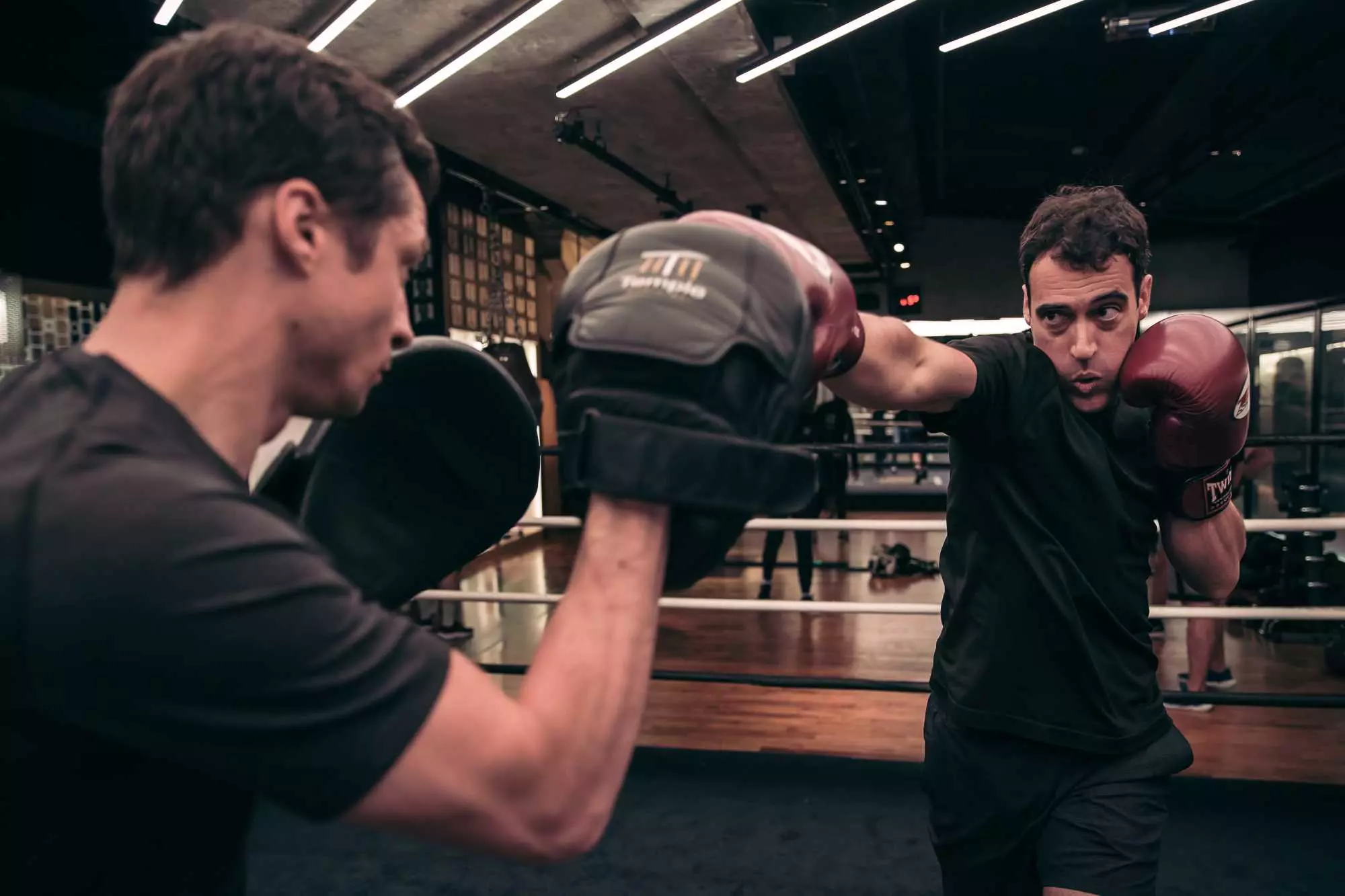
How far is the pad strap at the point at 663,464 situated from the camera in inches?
23.7

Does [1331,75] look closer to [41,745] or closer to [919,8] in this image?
[919,8]

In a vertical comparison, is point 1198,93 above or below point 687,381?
above

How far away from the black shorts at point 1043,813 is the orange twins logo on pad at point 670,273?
927 mm

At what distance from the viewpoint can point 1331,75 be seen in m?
5.00

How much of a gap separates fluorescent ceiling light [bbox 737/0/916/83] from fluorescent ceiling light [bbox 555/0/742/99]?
41cm

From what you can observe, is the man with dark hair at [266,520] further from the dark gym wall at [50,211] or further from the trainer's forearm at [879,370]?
the dark gym wall at [50,211]

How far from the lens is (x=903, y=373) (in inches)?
45.0

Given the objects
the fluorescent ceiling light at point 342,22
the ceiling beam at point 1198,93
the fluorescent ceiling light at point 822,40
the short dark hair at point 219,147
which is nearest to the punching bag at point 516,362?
the fluorescent ceiling light at point 342,22

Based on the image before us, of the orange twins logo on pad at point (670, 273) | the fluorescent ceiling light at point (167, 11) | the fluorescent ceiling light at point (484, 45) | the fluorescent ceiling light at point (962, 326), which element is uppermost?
the fluorescent ceiling light at point (484, 45)

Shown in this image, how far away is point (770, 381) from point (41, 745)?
53 cm

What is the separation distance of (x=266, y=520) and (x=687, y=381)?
0.28m

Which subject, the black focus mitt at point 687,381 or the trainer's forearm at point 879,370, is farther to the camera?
the trainer's forearm at point 879,370

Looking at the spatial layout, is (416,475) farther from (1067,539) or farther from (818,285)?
(1067,539)

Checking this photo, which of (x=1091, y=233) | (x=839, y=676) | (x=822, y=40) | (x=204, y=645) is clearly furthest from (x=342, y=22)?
(x=204, y=645)
